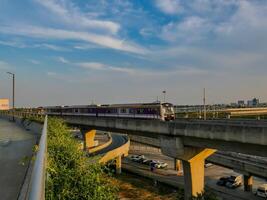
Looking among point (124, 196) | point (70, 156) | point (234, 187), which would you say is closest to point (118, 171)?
point (124, 196)

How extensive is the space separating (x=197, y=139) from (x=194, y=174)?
14.3 ft

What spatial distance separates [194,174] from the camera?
1225 inches

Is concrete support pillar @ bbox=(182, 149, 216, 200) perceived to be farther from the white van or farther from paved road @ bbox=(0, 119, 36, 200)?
the white van

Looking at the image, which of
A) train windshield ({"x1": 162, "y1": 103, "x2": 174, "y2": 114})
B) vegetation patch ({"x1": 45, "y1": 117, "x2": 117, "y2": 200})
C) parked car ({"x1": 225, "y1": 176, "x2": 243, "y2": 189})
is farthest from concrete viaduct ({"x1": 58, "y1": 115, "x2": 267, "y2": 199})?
parked car ({"x1": 225, "y1": 176, "x2": 243, "y2": 189})

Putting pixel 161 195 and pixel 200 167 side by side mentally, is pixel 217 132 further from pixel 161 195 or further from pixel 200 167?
pixel 161 195

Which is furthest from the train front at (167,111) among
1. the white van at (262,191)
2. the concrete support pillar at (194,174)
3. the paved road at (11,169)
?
the paved road at (11,169)

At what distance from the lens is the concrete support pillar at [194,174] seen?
3086cm

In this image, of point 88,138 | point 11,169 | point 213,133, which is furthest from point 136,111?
point 11,169

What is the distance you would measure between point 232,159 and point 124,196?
49.9 ft

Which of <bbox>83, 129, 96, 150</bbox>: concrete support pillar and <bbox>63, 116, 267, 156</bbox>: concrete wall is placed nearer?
<bbox>63, 116, 267, 156</bbox>: concrete wall


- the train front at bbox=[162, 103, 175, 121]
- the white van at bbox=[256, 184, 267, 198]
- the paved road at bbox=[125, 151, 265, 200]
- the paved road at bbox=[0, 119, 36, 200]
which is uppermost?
the train front at bbox=[162, 103, 175, 121]

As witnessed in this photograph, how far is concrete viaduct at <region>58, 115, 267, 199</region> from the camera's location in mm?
22984

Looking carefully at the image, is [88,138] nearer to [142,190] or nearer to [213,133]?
[142,190]

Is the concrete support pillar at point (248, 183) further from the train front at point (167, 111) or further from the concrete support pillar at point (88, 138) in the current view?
the concrete support pillar at point (88, 138)
